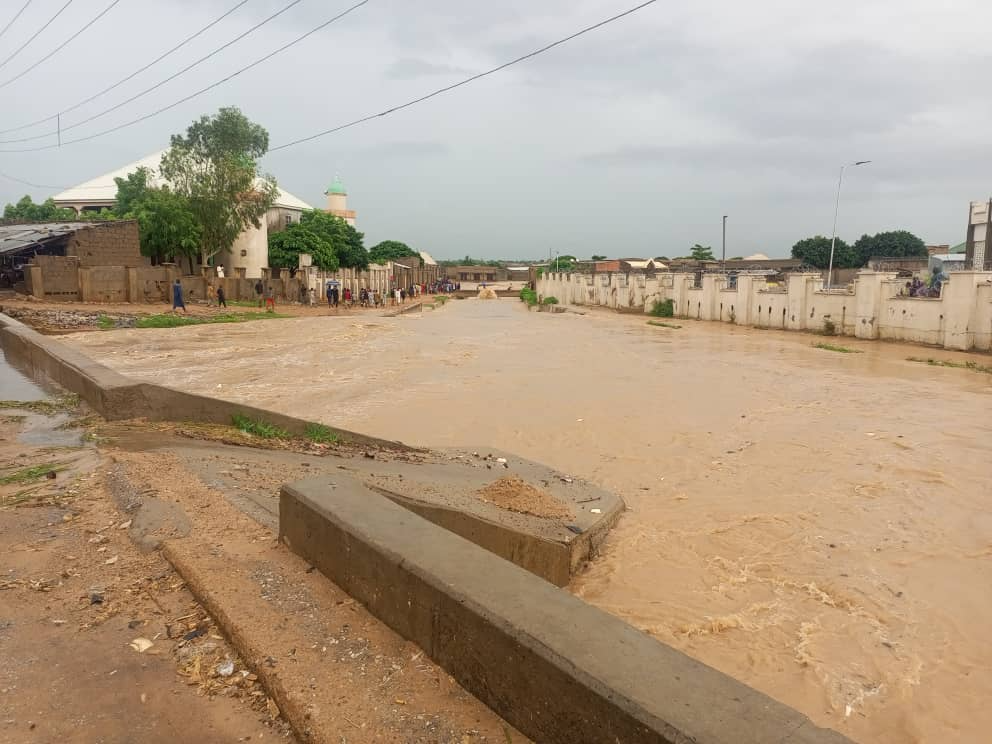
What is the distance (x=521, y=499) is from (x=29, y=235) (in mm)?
32159

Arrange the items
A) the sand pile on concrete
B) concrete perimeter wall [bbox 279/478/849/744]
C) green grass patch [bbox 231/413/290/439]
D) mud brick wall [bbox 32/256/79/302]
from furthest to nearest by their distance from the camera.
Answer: mud brick wall [bbox 32/256/79/302] → green grass patch [bbox 231/413/290/439] → the sand pile on concrete → concrete perimeter wall [bbox 279/478/849/744]

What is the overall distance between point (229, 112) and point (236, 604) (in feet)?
154

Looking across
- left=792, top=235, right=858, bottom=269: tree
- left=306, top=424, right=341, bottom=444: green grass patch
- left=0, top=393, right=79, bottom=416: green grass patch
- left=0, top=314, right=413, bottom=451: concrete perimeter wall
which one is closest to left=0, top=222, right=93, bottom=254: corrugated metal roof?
left=0, top=314, right=413, bottom=451: concrete perimeter wall

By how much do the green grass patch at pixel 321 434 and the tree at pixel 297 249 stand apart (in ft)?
120

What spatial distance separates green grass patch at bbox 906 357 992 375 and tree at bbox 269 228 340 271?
34.3 m

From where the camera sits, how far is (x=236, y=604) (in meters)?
2.88

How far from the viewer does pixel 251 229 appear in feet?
133

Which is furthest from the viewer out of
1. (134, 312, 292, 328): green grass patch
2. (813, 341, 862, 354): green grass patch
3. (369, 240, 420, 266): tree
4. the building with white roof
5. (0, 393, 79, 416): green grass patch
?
(369, 240, 420, 266): tree

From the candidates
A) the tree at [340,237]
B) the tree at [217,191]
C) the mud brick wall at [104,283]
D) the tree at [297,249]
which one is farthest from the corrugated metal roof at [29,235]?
the tree at [340,237]

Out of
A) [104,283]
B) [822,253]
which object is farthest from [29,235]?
[822,253]

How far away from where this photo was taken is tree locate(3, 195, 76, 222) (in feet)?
150

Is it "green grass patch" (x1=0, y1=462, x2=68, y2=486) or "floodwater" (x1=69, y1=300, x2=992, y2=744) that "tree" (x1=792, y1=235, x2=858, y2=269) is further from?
"green grass patch" (x1=0, y1=462, x2=68, y2=486)

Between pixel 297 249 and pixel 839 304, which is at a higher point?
pixel 297 249

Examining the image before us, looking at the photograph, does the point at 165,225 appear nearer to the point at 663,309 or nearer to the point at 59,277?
the point at 59,277
